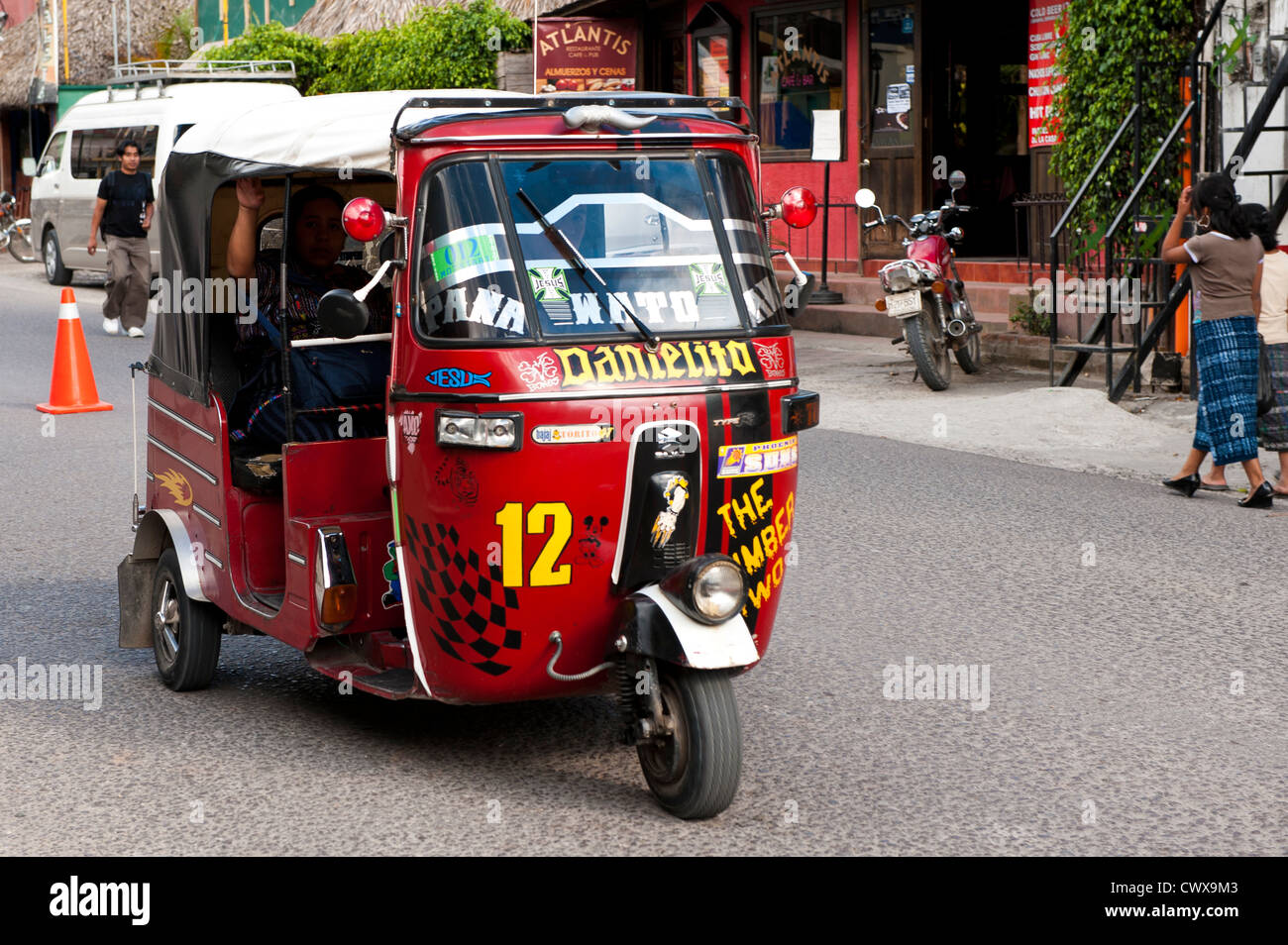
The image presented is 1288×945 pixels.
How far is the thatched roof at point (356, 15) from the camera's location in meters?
27.9

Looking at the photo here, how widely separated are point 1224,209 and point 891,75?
32.9 feet

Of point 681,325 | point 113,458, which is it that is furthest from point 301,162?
point 113,458

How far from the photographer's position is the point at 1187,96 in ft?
43.4

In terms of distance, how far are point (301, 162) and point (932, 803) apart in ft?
9.03

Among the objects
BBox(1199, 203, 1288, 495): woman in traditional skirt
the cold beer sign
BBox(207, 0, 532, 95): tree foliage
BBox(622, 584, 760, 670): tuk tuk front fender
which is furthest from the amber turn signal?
BBox(207, 0, 532, 95): tree foliage

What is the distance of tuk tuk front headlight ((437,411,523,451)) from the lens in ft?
14.7

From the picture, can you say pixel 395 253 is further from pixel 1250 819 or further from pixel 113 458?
pixel 113 458

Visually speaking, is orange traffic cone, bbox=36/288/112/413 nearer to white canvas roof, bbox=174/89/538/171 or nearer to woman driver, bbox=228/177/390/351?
woman driver, bbox=228/177/390/351

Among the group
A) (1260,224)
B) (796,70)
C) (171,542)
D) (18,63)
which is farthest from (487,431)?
(18,63)

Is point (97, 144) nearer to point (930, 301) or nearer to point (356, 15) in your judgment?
point (356, 15)

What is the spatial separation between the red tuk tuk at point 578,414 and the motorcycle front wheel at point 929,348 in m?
7.90

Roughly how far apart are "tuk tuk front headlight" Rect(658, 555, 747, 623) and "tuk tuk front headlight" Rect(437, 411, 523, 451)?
586 millimetres

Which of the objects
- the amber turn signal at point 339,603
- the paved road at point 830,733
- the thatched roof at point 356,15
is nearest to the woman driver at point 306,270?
the amber turn signal at point 339,603

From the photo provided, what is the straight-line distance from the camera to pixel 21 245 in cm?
2983
